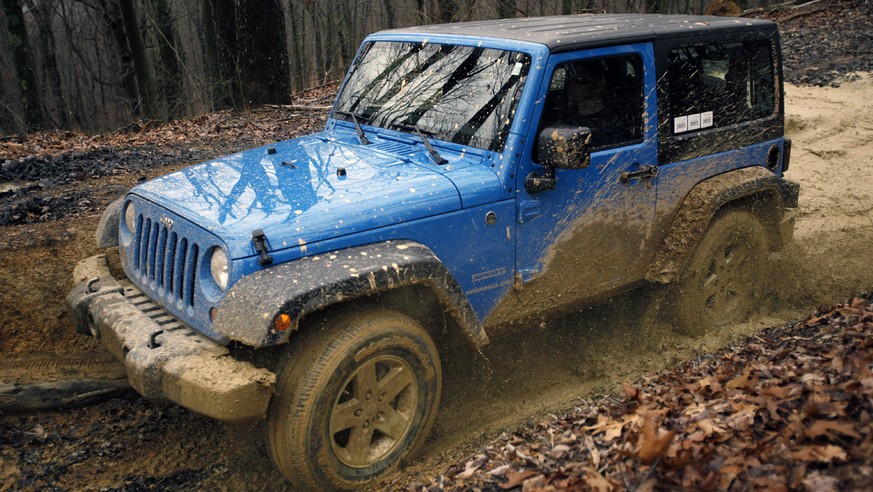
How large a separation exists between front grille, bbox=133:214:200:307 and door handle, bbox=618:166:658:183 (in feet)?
8.25

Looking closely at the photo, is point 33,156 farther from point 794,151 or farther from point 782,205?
point 794,151

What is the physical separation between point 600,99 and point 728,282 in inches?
77.7

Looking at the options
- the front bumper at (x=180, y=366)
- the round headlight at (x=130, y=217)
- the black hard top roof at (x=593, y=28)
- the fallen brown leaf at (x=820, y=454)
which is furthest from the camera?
the round headlight at (x=130, y=217)

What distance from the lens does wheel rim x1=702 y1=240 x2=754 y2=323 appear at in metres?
5.36

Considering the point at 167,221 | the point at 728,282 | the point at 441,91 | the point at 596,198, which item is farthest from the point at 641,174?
the point at 167,221

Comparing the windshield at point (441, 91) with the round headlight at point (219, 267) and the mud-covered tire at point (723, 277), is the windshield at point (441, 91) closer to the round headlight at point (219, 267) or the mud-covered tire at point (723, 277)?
the round headlight at point (219, 267)

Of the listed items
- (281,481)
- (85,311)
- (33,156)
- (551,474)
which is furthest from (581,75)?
(33,156)

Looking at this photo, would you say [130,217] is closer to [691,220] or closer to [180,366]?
[180,366]

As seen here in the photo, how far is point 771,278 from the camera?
5840 mm

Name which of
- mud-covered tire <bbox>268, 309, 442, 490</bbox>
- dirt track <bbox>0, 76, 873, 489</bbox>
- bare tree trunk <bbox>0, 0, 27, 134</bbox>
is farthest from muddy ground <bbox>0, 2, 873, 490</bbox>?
bare tree trunk <bbox>0, 0, 27, 134</bbox>

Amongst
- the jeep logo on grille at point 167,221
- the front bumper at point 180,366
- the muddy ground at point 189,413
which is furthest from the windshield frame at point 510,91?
the front bumper at point 180,366

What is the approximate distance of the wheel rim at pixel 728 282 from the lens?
5355 mm

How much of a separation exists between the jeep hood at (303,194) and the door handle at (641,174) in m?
1.00

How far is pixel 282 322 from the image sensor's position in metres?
3.23
